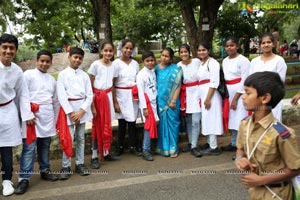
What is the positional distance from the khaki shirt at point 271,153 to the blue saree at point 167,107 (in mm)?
2634

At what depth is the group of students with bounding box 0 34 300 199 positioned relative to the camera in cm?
343

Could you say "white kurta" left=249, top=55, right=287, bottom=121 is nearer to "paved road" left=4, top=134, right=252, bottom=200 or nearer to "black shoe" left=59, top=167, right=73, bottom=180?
"paved road" left=4, top=134, right=252, bottom=200

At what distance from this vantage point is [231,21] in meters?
12.7

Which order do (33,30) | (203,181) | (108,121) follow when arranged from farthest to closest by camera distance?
(33,30)
(108,121)
(203,181)

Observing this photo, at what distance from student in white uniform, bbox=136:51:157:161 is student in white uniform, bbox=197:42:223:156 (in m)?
0.68

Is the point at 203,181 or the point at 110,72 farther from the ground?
the point at 110,72

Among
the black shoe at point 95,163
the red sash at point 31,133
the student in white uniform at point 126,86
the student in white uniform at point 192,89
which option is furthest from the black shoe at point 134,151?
the red sash at point 31,133

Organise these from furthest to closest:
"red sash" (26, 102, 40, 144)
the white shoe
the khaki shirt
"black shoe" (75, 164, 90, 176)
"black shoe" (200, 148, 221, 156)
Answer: "black shoe" (200, 148, 221, 156), "black shoe" (75, 164, 90, 176), "red sash" (26, 102, 40, 144), the white shoe, the khaki shirt

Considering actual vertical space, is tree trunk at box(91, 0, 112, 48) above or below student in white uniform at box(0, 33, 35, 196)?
above

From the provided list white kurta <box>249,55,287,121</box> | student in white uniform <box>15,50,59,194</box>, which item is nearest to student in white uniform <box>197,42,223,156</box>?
white kurta <box>249,55,287,121</box>

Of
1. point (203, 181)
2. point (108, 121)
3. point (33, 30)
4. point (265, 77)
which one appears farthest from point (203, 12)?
point (33, 30)

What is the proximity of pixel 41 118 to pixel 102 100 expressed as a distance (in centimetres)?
84

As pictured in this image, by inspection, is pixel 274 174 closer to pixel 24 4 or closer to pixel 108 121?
pixel 108 121

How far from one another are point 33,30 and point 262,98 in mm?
20100
